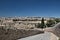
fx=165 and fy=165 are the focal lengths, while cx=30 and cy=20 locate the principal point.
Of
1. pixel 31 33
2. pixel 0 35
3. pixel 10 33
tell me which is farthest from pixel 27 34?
pixel 0 35

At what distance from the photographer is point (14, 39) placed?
12.5 m

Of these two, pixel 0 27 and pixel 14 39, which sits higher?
pixel 0 27

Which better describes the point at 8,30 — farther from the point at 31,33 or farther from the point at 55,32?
the point at 55,32

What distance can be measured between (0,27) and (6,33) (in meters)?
0.73

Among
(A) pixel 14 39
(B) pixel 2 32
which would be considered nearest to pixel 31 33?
(A) pixel 14 39

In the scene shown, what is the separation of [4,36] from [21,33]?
1.32 metres

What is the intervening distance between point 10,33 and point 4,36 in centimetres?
52

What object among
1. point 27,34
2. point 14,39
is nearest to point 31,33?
point 27,34

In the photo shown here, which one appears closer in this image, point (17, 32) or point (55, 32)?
point (17, 32)

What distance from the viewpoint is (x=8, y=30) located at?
12.8m

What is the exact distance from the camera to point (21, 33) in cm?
1272

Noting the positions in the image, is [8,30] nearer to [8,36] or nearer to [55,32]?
[8,36]

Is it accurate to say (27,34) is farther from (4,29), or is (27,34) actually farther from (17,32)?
(4,29)

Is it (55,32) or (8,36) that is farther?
(55,32)
